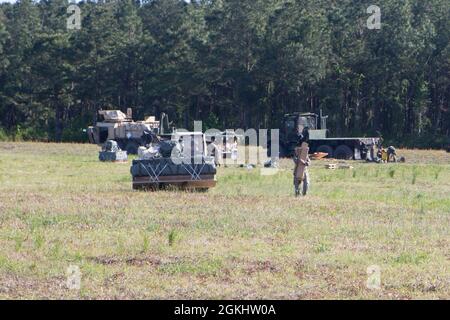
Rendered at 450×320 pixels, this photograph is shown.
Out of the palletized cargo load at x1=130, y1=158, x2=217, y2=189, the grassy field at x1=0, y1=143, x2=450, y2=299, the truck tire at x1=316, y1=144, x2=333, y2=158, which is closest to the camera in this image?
the grassy field at x1=0, y1=143, x2=450, y2=299

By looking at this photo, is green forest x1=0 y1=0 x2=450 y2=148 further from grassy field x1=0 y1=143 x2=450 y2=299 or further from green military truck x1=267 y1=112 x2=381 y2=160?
grassy field x1=0 y1=143 x2=450 y2=299

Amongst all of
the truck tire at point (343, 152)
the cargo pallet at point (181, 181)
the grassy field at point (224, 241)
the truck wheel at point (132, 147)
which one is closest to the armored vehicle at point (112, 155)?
the truck wheel at point (132, 147)

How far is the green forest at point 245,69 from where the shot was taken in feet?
205

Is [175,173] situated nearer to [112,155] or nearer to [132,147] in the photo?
[112,155]

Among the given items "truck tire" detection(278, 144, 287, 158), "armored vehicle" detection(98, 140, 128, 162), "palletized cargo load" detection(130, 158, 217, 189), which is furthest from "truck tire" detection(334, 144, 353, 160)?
"palletized cargo load" detection(130, 158, 217, 189)

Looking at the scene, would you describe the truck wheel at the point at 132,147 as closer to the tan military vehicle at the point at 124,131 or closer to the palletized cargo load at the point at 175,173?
the tan military vehicle at the point at 124,131

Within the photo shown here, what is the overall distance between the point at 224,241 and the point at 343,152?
96.1 feet

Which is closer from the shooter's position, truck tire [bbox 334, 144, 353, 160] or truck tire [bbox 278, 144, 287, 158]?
truck tire [bbox 334, 144, 353, 160]

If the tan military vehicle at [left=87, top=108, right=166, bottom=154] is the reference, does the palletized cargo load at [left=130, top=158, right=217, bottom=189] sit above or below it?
below

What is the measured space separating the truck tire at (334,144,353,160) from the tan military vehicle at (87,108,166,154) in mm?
8775

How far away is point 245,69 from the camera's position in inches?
2500

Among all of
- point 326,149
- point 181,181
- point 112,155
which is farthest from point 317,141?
point 181,181

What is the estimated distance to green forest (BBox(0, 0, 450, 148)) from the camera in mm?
62375

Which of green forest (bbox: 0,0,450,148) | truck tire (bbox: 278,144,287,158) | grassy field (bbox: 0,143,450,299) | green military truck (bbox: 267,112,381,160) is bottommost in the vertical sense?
grassy field (bbox: 0,143,450,299)
